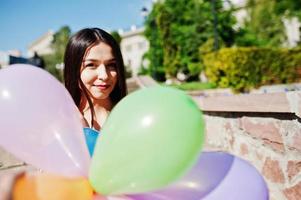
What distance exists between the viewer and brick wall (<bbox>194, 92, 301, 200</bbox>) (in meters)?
1.99

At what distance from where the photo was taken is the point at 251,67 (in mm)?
12930

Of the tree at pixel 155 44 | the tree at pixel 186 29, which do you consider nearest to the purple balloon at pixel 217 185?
the tree at pixel 186 29

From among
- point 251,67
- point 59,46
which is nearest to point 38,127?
point 251,67

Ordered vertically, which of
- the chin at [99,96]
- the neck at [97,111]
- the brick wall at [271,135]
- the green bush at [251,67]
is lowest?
the green bush at [251,67]

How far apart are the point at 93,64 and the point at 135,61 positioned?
42160 millimetres

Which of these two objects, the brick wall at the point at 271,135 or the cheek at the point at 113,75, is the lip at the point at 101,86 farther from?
the brick wall at the point at 271,135

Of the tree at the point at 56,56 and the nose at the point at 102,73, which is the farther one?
the tree at the point at 56,56

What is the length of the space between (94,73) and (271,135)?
121 cm

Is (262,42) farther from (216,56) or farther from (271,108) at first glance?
(271,108)

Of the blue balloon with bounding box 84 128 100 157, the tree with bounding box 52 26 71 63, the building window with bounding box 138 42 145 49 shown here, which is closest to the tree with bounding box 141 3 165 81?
the tree with bounding box 52 26 71 63

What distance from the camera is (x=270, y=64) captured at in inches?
541

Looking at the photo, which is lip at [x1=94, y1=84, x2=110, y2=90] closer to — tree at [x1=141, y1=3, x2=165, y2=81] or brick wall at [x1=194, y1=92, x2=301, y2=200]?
brick wall at [x1=194, y1=92, x2=301, y2=200]

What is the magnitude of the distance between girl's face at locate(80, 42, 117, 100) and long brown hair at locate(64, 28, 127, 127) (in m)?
0.03

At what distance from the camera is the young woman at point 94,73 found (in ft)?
5.50
